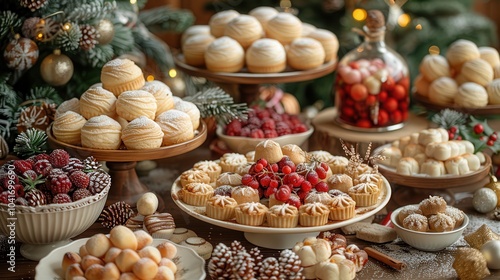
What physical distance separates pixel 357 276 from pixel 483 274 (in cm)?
28

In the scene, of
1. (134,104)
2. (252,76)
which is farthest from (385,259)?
(252,76)

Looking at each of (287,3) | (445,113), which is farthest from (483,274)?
(287,3)

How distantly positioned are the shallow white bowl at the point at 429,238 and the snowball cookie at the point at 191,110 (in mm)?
614

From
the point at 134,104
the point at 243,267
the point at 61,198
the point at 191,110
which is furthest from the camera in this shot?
the point at 191,110

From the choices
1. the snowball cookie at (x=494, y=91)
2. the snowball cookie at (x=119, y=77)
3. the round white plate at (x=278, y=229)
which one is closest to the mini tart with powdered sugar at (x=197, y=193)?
the round white plate at (x=278, y=229)

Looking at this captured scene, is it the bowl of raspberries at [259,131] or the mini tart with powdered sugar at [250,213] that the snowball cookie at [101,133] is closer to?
the mini tart with powdered sugar at [250,213]

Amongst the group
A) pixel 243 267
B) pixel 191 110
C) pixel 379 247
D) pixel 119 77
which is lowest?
pixel 379 247

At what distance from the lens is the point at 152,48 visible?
8.05 ft

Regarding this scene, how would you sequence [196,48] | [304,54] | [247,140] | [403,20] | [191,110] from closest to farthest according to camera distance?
1. [191,110]
2. [247,140]
3. [304,54]
4. [196,48]
5. [403,20]

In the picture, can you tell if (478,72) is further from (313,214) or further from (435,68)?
(313,214)

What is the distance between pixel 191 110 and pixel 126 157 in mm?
251

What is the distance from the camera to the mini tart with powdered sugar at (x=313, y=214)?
1.56 metres

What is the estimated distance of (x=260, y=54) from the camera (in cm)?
222

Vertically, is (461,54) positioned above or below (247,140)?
above
